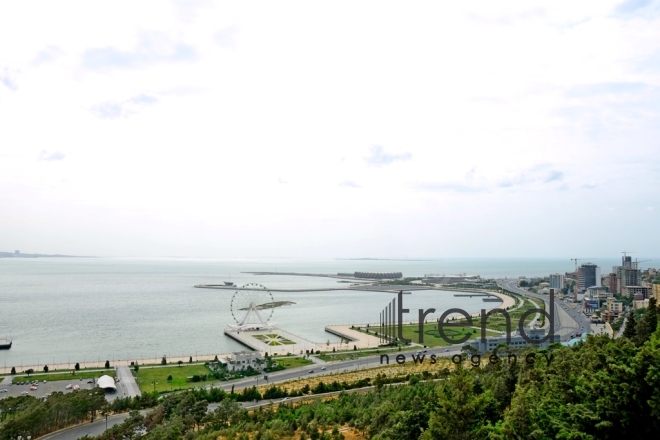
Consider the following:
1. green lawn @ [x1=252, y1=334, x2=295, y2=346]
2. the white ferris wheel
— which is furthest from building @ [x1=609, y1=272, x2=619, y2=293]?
green lawn @ [x1=252, y1=334, x2=295, y2=346]

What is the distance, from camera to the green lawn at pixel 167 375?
58.7 ft

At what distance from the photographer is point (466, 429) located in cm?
648

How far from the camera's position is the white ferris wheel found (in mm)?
31633

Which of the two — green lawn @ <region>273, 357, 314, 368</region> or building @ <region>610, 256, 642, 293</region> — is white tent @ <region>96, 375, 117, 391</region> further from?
building @ <region>610, 256, 642, 293</region>

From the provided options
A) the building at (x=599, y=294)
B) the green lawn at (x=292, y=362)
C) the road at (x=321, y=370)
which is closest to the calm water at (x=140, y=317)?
the green lawn at (x=292, y=362)

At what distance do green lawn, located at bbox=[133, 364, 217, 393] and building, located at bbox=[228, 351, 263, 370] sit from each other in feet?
3.31

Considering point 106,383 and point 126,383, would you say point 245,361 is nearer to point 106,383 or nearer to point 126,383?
point 126,383

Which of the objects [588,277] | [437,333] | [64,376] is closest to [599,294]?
[588,277]

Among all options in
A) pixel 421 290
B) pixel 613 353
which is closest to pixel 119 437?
pixel 613 353

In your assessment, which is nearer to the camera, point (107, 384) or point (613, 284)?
point (107, 384)

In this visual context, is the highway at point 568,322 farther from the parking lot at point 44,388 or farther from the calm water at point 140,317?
the parking lot at point 44,388

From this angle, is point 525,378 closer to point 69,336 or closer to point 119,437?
point 119,437

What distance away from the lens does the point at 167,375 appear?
19500 mm

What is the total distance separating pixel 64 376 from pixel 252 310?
17355 millimetres
